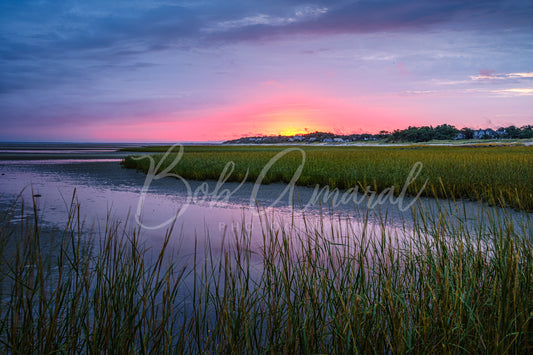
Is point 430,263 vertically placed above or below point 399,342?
above

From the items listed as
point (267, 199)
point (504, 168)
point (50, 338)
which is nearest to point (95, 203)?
point (267, 199)

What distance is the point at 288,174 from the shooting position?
15609 mm

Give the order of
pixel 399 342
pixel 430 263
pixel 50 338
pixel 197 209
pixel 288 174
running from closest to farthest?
pixel 50 338, pixel 399 342, pixel 430 263, pixel 197 209, pixel 288 174

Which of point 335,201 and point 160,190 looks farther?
point 160,190

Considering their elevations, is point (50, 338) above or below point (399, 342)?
above

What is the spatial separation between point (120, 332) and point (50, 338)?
1.36 feet

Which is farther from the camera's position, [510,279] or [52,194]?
[52,194]

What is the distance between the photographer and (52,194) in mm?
12414

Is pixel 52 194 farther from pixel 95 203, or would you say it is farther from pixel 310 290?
pixel 310 290

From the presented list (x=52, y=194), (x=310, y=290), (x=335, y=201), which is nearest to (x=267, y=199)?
(x=335, y=201)

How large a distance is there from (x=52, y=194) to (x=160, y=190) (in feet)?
11.5

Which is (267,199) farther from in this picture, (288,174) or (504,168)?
(504,168)

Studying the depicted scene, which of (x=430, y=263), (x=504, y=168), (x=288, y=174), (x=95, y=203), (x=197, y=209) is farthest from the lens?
(x=288, y=174)

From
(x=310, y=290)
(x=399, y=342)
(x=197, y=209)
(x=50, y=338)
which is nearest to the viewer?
(x=50, y=338)
